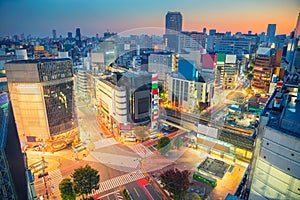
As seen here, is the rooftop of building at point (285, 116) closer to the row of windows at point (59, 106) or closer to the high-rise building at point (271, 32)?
the row of windows at point (59, 106)

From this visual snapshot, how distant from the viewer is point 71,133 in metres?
17.0

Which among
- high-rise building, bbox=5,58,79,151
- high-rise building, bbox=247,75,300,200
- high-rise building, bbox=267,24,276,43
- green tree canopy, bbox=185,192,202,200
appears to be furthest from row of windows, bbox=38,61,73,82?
high-rise building, bbox=267,24,276,43

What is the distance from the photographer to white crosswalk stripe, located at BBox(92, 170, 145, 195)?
12.2 meters

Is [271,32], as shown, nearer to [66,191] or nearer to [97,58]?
[97,58]

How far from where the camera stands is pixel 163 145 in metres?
15.4

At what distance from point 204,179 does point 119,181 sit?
5708 mm

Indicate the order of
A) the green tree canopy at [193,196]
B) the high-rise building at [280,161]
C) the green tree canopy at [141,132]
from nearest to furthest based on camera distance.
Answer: the high-rise building at [280,161] < the green tree canopy at [193,196] < the green tree canopy at [141,132]

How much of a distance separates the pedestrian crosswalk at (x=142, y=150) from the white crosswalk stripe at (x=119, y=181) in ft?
6.87

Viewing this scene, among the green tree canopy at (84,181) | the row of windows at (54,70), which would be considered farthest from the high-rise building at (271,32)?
the green tree canopy at (84,181)

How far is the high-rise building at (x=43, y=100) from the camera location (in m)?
14.5

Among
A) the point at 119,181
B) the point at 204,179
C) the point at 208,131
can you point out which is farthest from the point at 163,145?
the point at 119,181

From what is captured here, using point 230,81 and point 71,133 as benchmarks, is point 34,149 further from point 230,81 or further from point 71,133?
point 230,81

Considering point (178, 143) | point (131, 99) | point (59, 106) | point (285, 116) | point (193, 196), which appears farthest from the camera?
point (131, 99)

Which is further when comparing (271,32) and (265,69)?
(271,32)
